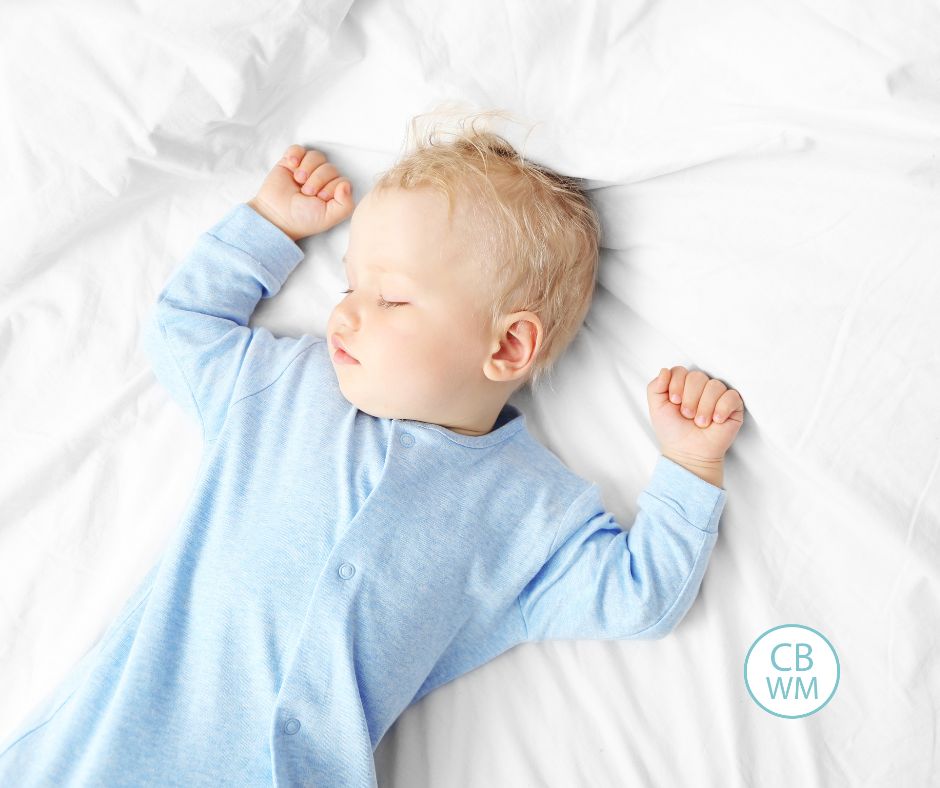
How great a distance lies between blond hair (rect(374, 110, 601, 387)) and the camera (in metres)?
1.22

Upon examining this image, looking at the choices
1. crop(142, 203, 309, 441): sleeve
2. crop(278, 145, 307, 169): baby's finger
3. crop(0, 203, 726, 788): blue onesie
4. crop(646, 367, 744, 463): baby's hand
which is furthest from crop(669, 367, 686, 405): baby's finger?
crop(278, 145, 307, 169): baby's finger

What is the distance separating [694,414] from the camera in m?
1.24

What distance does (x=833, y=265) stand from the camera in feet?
3.66

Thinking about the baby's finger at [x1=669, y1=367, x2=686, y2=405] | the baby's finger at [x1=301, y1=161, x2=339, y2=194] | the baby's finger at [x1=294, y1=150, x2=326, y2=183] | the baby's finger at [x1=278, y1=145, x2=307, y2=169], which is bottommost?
the baby's finger at [x1=669, y1=367, x2=686, y2=405]

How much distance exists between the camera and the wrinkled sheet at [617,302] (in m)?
1.11

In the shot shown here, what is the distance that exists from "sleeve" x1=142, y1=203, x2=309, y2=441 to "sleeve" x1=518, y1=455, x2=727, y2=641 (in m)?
0.49

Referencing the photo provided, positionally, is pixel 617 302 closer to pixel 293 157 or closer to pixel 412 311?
pixel 412 311

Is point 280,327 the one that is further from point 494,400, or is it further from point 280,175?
point 494,400

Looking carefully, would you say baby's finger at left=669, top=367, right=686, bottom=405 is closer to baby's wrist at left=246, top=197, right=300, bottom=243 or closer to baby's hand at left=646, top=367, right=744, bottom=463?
baby's hand at left=646, top=367, right=744, bottom=463

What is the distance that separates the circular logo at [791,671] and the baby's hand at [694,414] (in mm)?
253

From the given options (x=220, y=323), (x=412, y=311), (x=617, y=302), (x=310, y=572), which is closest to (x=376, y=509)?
(x=310, y=572)

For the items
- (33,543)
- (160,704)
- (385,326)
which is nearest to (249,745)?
(160,704)

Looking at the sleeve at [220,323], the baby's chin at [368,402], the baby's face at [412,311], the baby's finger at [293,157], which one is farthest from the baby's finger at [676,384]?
the baby's finger at [293,157]

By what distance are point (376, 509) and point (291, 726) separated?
0.94 ft
